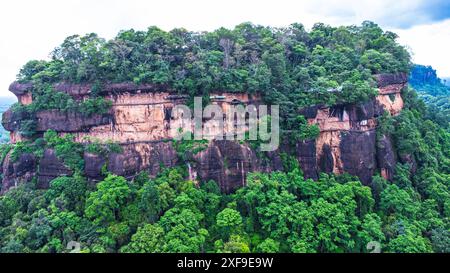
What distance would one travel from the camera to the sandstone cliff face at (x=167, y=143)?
20.3 metres

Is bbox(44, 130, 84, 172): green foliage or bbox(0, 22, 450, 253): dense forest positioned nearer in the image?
bbox(0, 22, 450, 253): dense forest

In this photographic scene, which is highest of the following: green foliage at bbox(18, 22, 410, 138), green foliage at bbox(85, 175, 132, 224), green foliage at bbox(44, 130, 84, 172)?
green foliage at bbox(18, 22, 410, 138)

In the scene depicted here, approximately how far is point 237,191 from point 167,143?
5981 mm

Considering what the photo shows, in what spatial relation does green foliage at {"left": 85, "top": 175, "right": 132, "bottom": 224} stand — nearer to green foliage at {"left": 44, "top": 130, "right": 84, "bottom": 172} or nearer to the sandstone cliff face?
the sandstone cliff face

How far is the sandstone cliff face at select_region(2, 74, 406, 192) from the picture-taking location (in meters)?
20.3

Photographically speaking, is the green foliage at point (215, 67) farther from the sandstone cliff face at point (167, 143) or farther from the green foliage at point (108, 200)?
the green foliage at point (108, 200)

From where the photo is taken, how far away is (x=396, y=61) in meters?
24.8

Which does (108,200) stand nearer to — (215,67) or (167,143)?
(167,143)

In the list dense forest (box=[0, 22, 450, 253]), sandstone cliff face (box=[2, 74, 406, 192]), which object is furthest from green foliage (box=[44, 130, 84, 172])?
sandstone cliff face (box=[2, 74, 406, 192])

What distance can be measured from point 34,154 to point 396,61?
94.3ft

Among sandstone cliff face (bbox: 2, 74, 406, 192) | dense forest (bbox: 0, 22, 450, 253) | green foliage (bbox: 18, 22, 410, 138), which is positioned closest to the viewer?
dense forest (bbox: 0, 22, 450, 253)

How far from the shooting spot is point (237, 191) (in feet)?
65.1

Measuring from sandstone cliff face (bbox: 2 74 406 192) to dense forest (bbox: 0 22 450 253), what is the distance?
68 centimetres

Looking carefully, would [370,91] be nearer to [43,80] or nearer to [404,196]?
Answer: [404,196]
